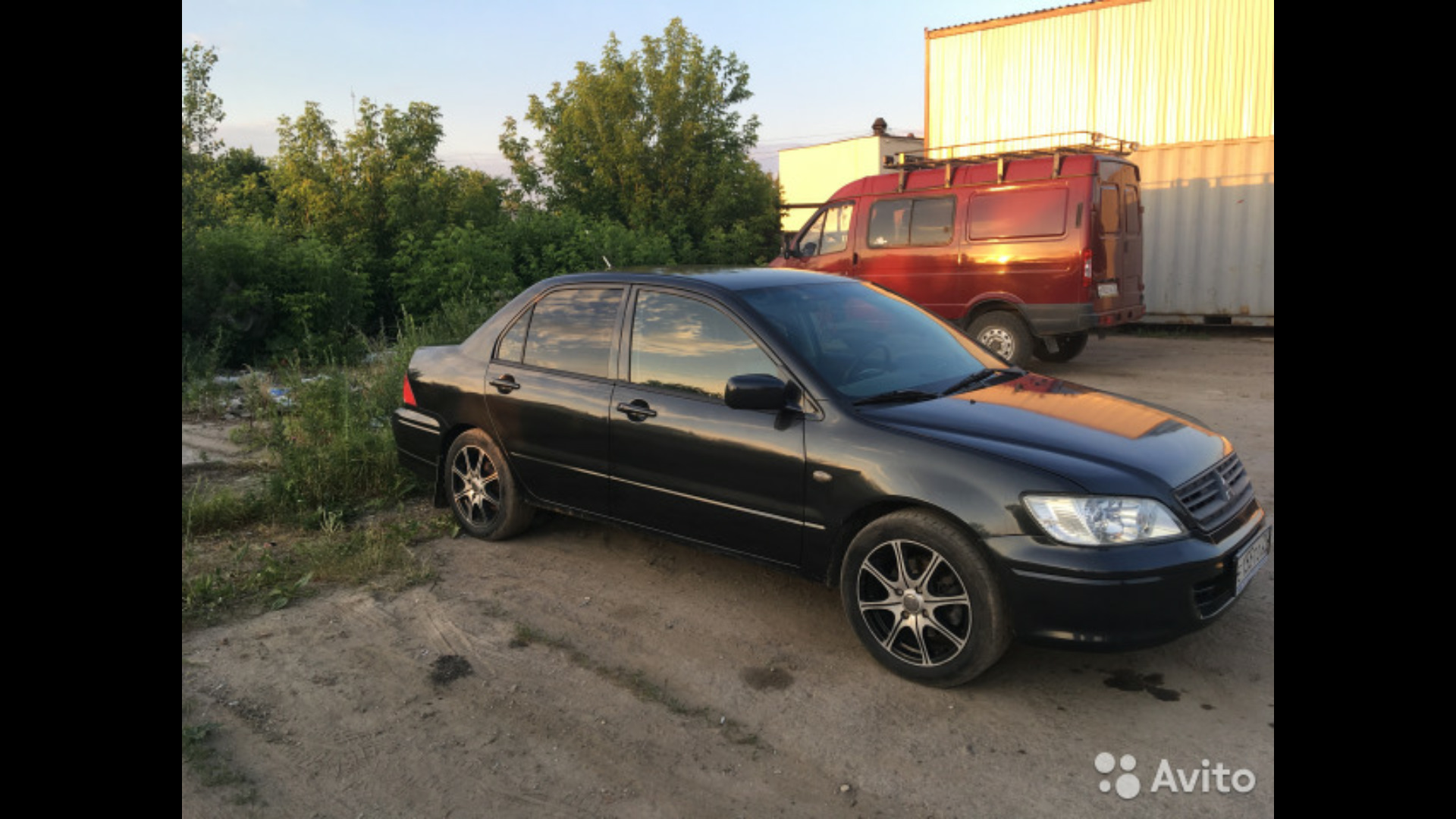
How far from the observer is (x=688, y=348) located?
4273mm

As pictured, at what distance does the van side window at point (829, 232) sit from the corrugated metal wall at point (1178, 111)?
160 inches

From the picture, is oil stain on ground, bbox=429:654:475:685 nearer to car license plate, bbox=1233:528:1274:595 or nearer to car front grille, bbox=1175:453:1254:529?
car front grille, bbox=1175:453:1254:529

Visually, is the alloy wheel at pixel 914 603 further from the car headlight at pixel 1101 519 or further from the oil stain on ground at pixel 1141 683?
the oil stain on ground at pixel 1141 683

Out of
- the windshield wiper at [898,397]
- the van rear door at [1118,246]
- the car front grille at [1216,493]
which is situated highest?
the van rear door at [1118,246]

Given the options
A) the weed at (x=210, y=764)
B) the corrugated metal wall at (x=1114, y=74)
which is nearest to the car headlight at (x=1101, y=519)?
the weed at (x=210, y=764)

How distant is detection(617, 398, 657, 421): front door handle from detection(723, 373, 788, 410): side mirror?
0.58 metres

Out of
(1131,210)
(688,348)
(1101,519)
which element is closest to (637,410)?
(688,348)

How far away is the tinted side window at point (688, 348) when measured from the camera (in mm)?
4074

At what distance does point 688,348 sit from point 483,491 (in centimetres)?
166

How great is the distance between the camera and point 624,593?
174 inches

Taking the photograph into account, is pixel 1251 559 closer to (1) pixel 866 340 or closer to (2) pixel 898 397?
(2) pixel 898 397

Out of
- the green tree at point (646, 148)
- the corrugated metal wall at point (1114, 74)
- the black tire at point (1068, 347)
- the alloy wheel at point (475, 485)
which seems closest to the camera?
the alloy wheel at point (475, 485)

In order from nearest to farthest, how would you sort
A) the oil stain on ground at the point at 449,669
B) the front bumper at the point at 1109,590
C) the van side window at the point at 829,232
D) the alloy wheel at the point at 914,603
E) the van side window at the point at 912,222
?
the front bumper at the point at 1109,590, the alloy wheel at the point at 914,603, the oil stain on ground at the point at 449,669, the van side window at the point at 912,222, the van side window at the point at 829,232
